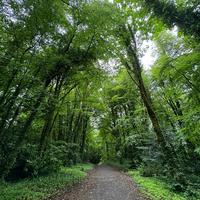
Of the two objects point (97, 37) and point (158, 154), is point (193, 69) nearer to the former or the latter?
point (97, 37)

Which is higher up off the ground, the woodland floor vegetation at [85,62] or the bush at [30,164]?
the woodland floor vegetation at [85,62]

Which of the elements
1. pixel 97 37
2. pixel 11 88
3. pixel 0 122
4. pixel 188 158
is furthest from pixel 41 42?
pixel 188 158

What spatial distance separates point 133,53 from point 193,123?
5.56 m

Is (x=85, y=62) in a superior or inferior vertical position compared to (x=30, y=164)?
superior

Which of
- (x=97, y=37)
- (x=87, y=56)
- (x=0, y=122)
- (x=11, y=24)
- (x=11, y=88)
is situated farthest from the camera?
(x=87, y=56)

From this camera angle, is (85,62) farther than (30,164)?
Yes

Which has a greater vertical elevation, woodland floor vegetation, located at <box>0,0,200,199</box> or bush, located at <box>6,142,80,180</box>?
woodland floor vegetation, located at <box>0,0,200,199</box>

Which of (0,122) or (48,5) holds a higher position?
(48,5)

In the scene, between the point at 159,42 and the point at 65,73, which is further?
the point at 159,42

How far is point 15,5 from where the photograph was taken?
6895mm

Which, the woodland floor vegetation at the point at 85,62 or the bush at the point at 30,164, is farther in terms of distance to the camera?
the bush at the point at 30,164

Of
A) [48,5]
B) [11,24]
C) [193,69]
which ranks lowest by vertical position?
[193,69]

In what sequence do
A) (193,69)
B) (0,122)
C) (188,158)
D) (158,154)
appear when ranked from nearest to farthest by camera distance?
(193,69) → (0,122) → (158,154) → (188,158)

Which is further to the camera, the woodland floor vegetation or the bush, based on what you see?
the bush
